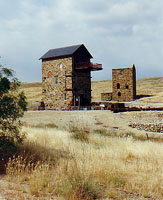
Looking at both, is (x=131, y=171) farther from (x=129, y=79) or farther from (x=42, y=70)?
(x=129, y=79)

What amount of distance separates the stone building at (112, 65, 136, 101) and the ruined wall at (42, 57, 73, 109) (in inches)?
459

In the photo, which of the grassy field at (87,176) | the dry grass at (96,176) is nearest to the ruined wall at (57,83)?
the grassy field at (87,176)

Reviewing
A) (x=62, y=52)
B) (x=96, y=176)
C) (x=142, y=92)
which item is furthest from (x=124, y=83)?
(x=96, y=176)

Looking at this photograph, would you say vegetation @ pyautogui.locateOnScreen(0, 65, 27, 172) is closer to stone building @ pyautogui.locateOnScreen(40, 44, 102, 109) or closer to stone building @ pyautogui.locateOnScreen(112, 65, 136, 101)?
stone building @ pyautogui.locateOnScreen(40, 44, 102, 109)

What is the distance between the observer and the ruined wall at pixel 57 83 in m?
33.3

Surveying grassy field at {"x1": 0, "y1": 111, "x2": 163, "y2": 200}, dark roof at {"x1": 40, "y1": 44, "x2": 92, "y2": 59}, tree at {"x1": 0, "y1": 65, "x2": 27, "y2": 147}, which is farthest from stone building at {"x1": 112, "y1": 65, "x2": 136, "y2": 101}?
tree at {"x1": 0, "y1": 65, "x2": 27, "y2": 147}

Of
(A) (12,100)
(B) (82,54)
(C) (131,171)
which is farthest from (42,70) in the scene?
(C) (131,171)

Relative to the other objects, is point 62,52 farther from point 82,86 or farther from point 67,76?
point 82,86

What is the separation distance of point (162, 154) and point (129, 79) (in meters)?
33.6

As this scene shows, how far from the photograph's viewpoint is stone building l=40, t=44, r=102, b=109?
33219 millimetres

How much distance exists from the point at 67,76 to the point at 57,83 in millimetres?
2073

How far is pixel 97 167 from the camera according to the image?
20.4 ft

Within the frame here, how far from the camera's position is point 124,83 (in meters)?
41.7

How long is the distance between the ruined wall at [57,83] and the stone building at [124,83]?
38.3 feet
